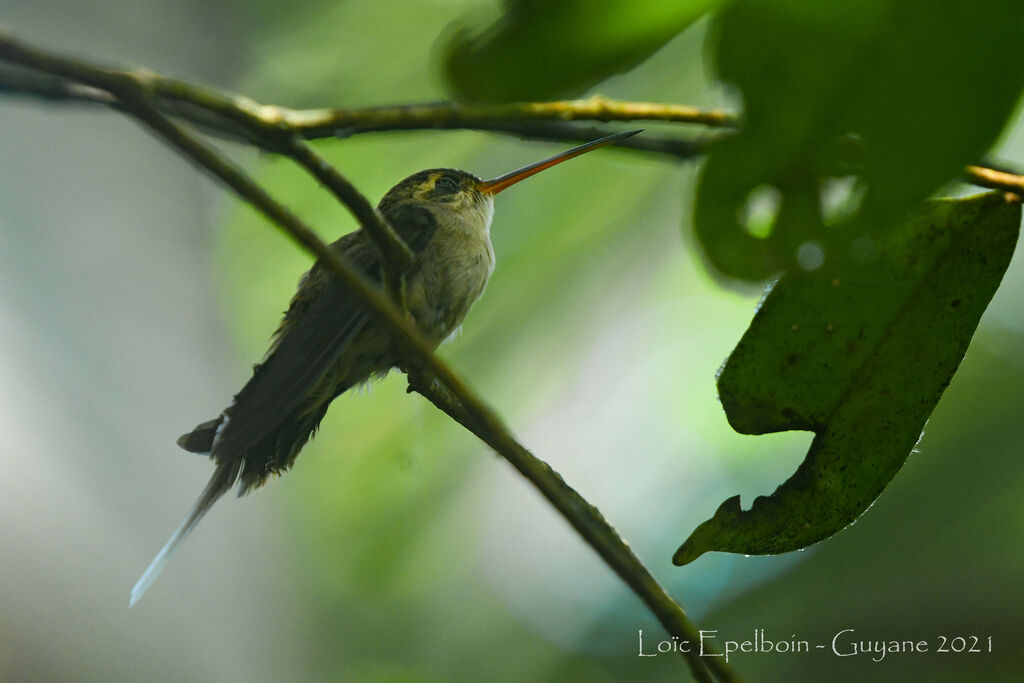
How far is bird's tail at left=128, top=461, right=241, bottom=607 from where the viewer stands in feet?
6.18

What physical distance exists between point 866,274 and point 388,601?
4.27 meters

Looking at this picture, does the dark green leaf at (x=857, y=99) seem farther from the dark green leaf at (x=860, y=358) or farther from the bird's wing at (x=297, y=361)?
the bird's wing at (x=297, y=361)

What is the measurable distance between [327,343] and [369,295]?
1352 millimetres

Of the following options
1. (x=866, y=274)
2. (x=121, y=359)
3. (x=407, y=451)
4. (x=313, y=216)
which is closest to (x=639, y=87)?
(x=313, y=216)

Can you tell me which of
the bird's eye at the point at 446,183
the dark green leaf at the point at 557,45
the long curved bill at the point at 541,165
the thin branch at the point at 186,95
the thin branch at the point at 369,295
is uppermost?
the bird's eye at the point at 446,183

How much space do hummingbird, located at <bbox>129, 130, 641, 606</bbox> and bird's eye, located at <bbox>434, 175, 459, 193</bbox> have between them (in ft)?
0.59

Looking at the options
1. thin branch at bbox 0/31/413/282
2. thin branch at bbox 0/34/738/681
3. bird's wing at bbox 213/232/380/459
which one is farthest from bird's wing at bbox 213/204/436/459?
thin branch at bbox 0/34/738/681

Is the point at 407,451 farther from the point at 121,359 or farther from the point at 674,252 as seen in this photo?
the point at 121,359

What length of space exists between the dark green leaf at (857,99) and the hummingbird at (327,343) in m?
1.08

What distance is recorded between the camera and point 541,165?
244 centimetres

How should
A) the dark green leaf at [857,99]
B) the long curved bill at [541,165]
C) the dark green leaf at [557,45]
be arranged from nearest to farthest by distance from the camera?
the dark green leaf at [857,99] → the dark green leaf at [557,45] → the long curved bill at [541,165]

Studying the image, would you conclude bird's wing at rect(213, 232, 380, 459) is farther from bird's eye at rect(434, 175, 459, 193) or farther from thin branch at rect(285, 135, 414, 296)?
thin branch at rect(285, 135, 414, 296)

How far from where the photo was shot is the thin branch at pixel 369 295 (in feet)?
2.66

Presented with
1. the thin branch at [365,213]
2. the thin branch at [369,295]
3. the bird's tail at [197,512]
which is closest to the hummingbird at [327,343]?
the bird's tail at [197,512]
